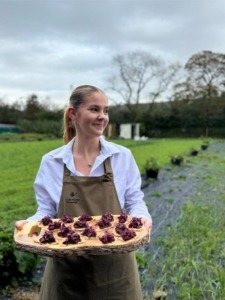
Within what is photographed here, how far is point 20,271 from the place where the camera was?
327 cm

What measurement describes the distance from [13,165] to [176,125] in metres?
29.1

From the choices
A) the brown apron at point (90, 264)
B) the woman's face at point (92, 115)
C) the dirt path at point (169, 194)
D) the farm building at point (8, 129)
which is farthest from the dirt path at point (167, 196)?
the farm building at point (8, 129)

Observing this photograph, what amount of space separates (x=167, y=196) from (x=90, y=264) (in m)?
5.87

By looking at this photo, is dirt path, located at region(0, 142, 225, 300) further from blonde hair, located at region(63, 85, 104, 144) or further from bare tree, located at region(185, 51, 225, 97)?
bare tree, located at region(185, 51, 225, 97)

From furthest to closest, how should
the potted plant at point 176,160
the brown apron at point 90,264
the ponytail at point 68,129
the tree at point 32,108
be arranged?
the tree at point 32,108 → the potted plant at point 176,160 → the ponytail at point 68,129 → the brown apron at point 90,264

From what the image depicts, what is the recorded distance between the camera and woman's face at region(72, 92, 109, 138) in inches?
67.1

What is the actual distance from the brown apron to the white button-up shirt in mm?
27

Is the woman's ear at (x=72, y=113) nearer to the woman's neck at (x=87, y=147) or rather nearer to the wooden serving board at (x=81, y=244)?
the woman's neck at (x=87, y=147)

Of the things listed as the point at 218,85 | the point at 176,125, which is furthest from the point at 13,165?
the point at 218,85

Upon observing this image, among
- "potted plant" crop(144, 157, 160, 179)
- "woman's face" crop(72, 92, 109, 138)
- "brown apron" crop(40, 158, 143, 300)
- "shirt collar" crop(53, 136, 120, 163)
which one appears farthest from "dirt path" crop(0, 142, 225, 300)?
"woman's face" crop(72, 92, 109, 138)

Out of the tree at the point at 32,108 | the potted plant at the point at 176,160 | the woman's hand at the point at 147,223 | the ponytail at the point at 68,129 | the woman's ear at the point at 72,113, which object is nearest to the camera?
the woman's hand at the point at 147,223

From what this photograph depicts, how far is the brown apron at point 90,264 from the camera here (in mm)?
1690

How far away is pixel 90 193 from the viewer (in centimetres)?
170

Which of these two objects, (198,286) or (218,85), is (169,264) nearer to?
(198,286)
